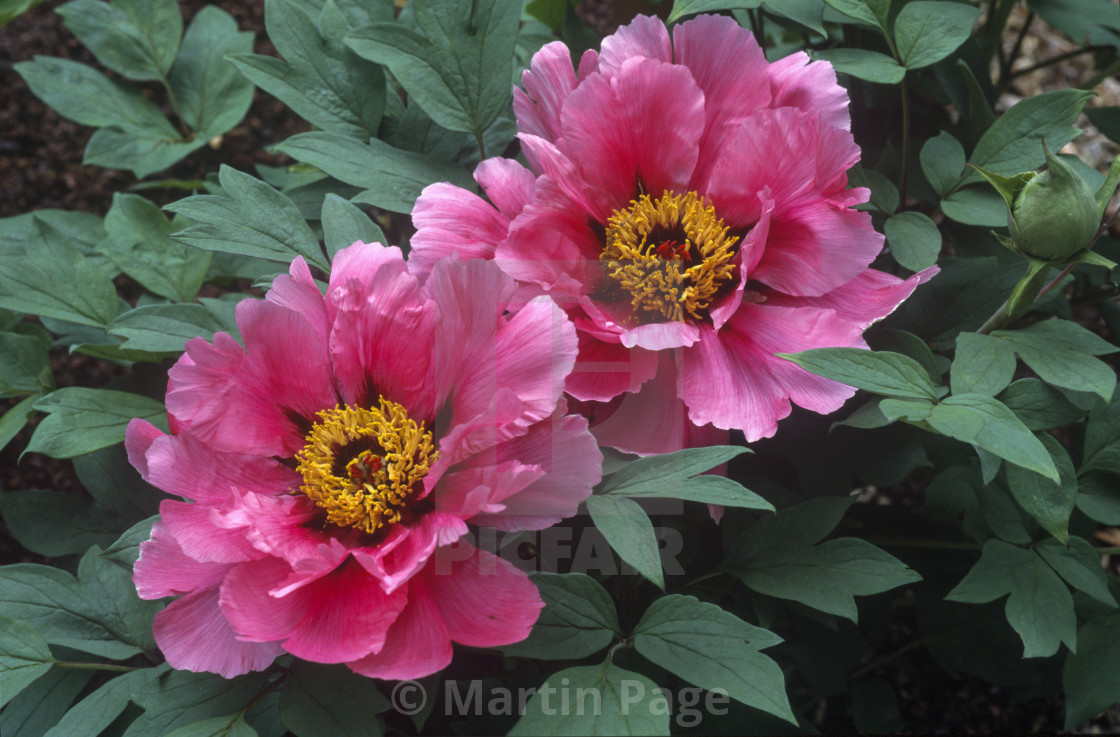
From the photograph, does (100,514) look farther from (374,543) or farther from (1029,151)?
(1029,151)

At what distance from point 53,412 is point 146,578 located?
1.05ft

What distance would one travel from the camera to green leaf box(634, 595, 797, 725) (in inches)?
24.8

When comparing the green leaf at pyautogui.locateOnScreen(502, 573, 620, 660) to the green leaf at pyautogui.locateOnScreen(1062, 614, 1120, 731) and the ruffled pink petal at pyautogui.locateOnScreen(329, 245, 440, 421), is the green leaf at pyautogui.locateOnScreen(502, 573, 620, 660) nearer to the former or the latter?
the ruffled pink petal at pyautogui.locateOnScreen(329, 245, 440, 421)

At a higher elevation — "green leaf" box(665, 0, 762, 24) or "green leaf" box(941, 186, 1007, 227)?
"green leaf" box(665, 0, 762, 24)

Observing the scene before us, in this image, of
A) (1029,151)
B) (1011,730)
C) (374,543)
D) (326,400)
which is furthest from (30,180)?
(1011,730)

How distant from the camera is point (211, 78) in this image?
1.25m

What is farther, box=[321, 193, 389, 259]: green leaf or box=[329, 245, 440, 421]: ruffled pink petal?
box=[321, 193, 389, 259]: green leaf

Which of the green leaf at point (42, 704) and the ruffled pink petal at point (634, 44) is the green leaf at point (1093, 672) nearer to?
the ruffled pink petal at point (634, 44)

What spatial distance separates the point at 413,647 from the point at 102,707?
33cm

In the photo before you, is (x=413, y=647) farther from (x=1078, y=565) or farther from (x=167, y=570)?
(x=1078, y=565)

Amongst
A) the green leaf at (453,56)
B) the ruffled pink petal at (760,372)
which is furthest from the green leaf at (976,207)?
the green leaf at (453,56)

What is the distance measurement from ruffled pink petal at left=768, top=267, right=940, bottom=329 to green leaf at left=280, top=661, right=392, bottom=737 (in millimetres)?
468

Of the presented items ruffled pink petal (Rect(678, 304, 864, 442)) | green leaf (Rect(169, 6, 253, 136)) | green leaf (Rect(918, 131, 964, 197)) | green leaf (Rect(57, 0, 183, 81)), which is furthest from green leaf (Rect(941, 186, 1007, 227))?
green leaf (Rect(57, 0, 183, 81))

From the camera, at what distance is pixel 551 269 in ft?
2.39
